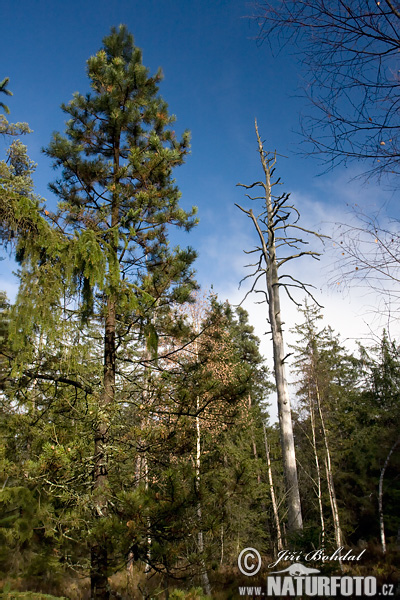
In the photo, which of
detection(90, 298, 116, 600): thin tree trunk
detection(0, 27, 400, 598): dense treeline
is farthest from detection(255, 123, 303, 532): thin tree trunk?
detection(90, 298, 116, 600): thin tree trunk

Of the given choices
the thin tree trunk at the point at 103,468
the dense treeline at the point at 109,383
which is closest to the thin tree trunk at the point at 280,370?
the dense treeline at the point at 109,383

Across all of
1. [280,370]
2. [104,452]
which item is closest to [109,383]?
[104,452]

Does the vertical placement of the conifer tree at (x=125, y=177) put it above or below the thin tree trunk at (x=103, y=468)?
above

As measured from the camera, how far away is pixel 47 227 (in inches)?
155

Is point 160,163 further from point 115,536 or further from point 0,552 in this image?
point 0,552

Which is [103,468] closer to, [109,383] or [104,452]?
[104,452]

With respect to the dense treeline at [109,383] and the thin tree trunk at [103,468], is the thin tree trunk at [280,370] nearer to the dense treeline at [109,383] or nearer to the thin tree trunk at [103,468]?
the dense treeline at [109,383]

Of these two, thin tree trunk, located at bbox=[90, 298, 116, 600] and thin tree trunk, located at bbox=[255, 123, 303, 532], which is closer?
thin tree trunk, located at bbox=[90, 298, 116, 600]

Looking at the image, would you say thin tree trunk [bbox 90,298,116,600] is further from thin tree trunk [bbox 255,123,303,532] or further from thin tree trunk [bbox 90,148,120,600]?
thin tree trunk [bbox 255,123,303,532]

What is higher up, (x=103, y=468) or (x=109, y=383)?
(x=109, y=383)

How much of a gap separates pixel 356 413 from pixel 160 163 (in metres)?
21.5

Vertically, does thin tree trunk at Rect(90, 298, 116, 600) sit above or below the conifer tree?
below

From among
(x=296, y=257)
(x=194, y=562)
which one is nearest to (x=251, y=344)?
(x=296, y=257)

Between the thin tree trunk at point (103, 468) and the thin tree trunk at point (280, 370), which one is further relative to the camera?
the thin tree trunk at point (280, 370)
